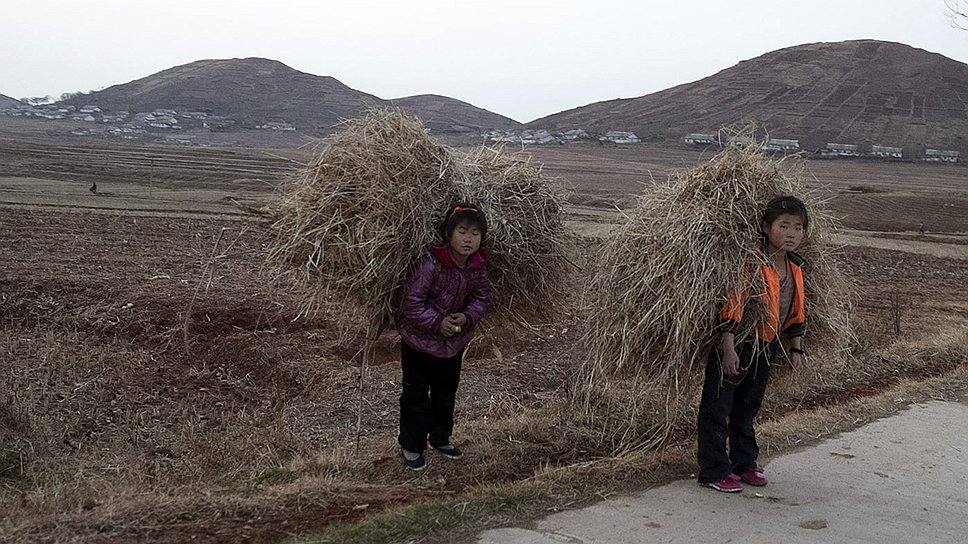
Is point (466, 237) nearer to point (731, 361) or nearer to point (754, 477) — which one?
point (731, 361)

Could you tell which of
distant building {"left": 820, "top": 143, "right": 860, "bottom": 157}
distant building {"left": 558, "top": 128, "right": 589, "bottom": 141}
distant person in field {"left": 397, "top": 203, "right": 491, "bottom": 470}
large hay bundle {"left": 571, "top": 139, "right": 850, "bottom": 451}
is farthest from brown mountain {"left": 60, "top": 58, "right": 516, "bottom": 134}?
distant person in field {"left": 397, "top": 203, "right": 491, "bottom": 470}

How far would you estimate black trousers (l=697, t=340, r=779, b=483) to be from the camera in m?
4.51

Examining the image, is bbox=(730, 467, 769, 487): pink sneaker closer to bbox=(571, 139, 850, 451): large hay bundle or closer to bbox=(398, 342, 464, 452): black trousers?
bbox=(571, 139, 850, 451): large hay bundle

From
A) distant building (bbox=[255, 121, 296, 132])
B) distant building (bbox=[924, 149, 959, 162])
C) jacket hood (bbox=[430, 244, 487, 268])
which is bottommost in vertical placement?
jacket hood (bbox=[430, 244, 487, 268])

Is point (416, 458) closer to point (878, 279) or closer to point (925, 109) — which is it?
point (878, 279)

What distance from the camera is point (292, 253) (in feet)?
15.9

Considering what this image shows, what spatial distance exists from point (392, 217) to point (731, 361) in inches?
75.9

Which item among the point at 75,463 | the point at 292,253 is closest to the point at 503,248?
the point at 292,253

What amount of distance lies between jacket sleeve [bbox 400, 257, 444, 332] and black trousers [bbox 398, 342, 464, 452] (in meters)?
0.25

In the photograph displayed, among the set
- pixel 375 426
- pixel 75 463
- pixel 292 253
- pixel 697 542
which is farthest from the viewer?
pixel 375 426

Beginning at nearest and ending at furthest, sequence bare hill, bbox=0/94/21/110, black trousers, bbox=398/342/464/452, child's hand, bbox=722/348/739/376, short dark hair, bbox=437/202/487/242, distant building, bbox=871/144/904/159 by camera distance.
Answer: child's hand, bbox=722/348/739/376 → short dark hair, bbox=437/202/487/242 → black trousers, bbox=398/342/464/452 → distant building, bbox=871/144/904/159 → bare hill, bbox=0/94/21/110

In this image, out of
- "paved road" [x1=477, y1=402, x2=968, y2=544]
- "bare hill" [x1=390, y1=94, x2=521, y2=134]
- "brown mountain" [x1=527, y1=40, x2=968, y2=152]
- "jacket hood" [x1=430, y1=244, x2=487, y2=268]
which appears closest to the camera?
"paved road" [x1=477, y1=402, x2=968, y2=544]

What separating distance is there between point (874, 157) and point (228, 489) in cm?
8047

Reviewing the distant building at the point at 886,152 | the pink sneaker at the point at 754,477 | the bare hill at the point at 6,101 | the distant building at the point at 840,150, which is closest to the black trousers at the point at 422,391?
the pink sneaker at the point at 754,477
